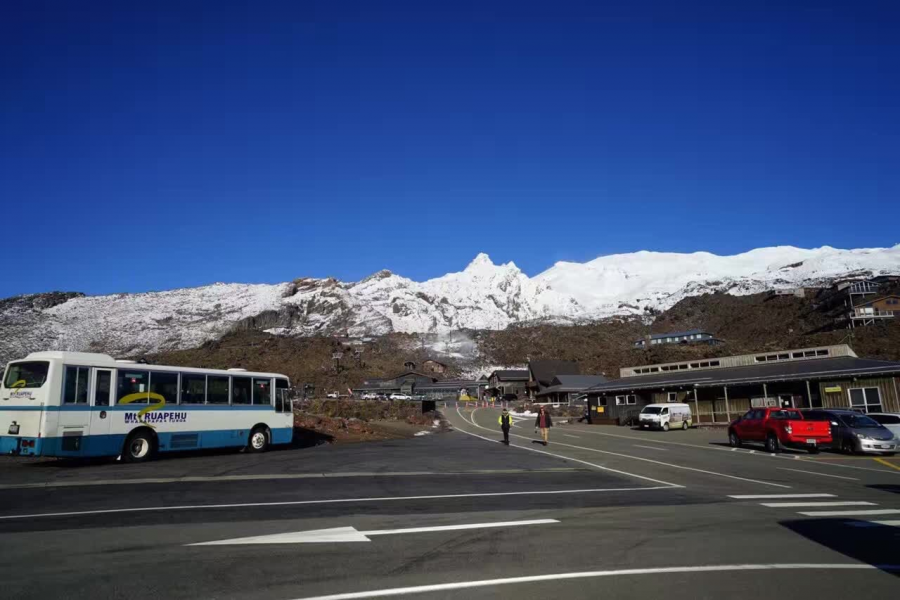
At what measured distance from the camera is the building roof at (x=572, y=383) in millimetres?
83000

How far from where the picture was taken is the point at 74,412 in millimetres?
16719

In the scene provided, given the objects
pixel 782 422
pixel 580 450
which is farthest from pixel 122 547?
pixel 782 422

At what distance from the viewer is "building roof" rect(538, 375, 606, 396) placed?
83.0 m

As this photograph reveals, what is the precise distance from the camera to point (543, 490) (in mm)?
14055

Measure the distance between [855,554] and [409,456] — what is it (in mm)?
16509

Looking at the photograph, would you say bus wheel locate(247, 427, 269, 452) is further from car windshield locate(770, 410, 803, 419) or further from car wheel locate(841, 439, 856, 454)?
car wheel locate(841, 439, 856, 454)

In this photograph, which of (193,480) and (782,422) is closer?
(193,480)

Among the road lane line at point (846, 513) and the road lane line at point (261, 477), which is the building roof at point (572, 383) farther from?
the road lane line at point (846, 513)

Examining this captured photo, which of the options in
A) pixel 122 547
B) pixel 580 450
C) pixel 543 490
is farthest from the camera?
pixel 580 450

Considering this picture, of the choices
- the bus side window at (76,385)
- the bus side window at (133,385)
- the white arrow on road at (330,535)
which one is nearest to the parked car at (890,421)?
the white arrow on road at (330,535)

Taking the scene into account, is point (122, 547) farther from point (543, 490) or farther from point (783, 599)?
point (543, 490)

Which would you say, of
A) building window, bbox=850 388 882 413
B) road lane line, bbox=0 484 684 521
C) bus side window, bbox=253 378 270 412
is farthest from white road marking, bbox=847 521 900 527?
building window, bbox=850 388 882 413

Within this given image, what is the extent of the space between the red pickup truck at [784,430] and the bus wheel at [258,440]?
67.1ft

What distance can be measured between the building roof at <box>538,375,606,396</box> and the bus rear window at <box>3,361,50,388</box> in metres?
72.0
